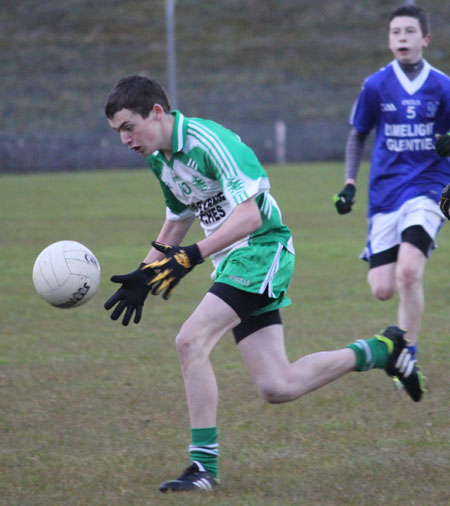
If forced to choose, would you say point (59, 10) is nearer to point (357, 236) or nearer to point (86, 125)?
point (86, 125)

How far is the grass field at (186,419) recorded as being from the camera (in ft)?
12.9

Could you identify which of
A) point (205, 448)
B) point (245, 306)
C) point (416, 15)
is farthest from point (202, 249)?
point (416, 15)

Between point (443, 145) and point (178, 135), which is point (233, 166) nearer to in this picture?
point (178, 135)

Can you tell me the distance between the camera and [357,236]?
46.6ft

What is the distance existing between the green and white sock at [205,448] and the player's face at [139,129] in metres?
1.18

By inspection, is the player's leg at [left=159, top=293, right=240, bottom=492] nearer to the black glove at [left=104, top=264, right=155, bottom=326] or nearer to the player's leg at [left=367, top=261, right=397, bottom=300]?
the black glove at [left=104, top=264, right=155, bottom=326]

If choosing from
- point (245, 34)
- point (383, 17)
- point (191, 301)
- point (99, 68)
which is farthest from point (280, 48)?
point (191, 301)

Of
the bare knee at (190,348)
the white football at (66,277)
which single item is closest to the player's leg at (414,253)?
the white football at (66,277)

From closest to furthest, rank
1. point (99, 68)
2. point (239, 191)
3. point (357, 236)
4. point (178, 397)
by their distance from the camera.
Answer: point (239, 191)
point (178, 397)
point (357, 236)
point (99, 68)

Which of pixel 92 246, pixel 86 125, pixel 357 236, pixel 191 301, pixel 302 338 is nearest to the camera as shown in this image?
pixel 302 338

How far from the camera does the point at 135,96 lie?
3.97m

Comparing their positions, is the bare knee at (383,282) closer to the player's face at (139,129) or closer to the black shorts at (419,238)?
the black shorts at (419,238)

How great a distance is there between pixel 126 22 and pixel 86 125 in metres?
10.5

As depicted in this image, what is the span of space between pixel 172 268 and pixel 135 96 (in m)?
0.73
